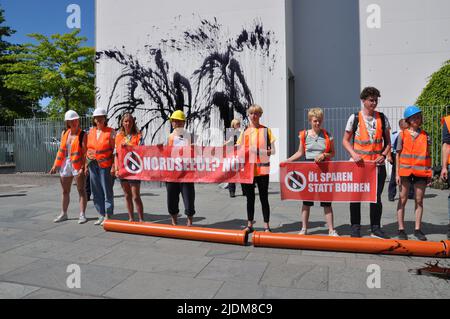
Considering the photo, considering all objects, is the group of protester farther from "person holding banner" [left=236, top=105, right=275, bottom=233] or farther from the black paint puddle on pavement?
the black paint puddle on pavement

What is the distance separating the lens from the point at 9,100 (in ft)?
94.1

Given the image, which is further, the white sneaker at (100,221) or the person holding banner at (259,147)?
the white sneaker at (100,221)

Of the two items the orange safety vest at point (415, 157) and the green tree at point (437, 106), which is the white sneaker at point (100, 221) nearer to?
the orange safety vest at point (415, 157)

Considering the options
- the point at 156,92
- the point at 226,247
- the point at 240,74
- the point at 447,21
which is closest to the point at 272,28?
the point at 240,74

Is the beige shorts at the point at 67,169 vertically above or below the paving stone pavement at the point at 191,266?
above

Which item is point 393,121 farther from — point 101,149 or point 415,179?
point 101,149

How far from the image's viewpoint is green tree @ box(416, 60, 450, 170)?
12.2m

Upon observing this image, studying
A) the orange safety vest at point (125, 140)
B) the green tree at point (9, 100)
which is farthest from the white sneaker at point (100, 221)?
the green tree at point (9, 100)

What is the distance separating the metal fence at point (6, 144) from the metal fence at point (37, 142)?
247 cm

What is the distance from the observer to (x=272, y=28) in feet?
→ 41.5

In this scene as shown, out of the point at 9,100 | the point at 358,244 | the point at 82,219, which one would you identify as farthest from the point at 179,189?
the point at 9,100

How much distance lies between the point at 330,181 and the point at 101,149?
12.5 feet

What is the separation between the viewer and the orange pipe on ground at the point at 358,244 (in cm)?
427

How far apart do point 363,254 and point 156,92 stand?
37.2 feet
